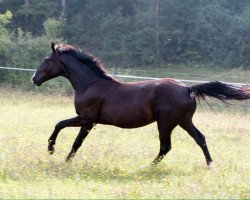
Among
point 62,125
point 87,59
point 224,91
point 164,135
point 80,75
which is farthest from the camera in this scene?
point 87,59

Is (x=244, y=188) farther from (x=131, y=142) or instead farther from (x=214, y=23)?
(x=214, y=23)

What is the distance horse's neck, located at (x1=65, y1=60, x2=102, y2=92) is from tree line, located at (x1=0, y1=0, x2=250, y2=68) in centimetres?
3211

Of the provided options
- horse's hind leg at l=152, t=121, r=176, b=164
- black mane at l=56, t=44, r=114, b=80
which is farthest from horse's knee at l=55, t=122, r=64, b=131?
horse's hind leg at l=152, t=121, r=176, b=164

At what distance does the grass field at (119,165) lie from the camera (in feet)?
21.6

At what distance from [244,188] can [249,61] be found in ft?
116

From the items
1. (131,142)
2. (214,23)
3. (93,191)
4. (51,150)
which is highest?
(93,191)

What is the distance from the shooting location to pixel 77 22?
44031 millimetres

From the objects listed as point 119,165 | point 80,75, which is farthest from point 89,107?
point 119,165

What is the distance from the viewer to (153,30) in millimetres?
43188

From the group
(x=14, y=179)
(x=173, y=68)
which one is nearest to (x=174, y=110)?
(x=14, y=179)

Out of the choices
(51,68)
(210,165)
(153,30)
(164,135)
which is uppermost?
(51,68)

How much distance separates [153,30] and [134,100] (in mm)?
35159

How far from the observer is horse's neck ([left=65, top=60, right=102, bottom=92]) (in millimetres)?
9102

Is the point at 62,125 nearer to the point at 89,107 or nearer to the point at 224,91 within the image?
the point at 89,107
